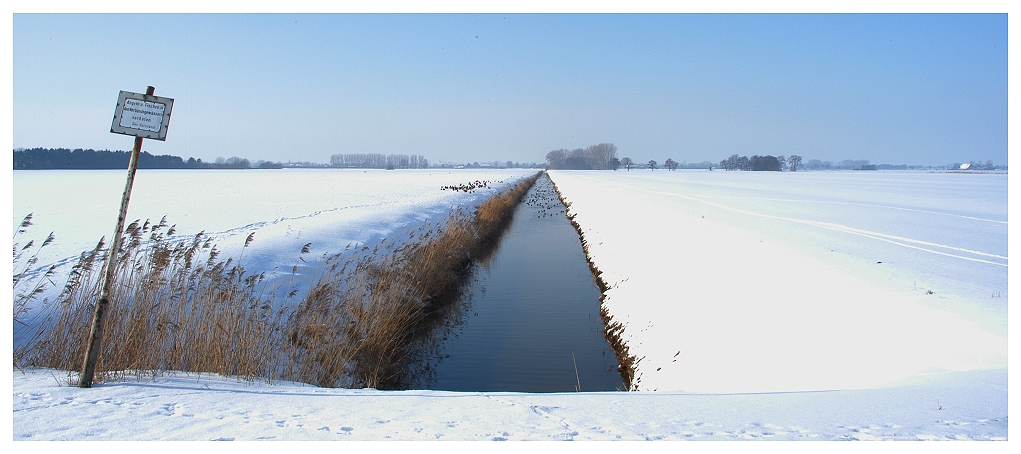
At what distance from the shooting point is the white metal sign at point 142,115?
415cm

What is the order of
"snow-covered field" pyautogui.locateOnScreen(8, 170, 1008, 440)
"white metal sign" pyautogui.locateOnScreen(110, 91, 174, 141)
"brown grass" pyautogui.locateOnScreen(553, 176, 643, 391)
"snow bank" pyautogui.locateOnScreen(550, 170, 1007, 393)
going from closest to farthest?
"snow-covered field" pyautogui.locateOnScreen(8, 170, 1008, 440)
"white metal sign" pyautogui.locateOnScreen(110, 91, 174, 141)
"snow bank" pyautogui.locateOnScreen(550, 170, 1007, 393)
"brown grass" pyautogui.locateOnScreen(553, 176, 643, 391)

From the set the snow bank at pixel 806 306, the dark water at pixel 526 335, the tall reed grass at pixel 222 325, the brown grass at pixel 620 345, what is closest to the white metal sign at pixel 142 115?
the tall reed grass at pixel 222 325

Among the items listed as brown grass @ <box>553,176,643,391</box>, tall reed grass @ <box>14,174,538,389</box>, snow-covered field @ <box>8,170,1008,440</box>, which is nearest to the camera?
snow-covered field @ <box>8,170,1008,440</box>

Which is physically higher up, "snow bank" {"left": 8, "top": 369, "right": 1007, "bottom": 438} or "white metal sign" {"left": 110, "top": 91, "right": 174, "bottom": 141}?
"white metal sign" {"left": 110, "top": 91, "right": 174, "bottom": 141}

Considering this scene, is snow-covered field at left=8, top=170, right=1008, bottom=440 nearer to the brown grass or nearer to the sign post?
the brown grass

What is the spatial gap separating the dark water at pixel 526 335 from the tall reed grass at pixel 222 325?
2.69ft

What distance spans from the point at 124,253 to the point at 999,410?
8246 mm

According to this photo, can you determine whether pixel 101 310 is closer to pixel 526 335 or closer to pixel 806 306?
pixel 526 335

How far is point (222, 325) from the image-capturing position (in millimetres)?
5742

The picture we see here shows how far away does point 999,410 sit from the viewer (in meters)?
4.00

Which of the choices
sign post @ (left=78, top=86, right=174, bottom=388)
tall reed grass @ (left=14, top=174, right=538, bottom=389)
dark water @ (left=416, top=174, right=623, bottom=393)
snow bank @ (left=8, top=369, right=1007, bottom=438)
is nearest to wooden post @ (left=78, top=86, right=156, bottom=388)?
sign post @ (left=78, top=86, right=174, bottom=388)

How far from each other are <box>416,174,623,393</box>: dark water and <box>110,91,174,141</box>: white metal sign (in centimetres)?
465

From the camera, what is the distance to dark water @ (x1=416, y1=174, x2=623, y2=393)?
25.6ft

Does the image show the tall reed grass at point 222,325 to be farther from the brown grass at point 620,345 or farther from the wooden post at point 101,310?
the brown grass at point 620,345
